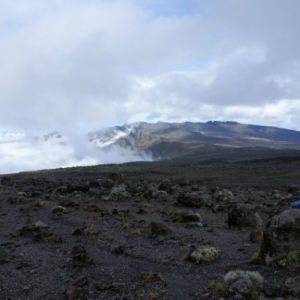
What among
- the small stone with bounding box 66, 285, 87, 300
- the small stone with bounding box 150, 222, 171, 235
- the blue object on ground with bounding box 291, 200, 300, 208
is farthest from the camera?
the small stone with bounding box 150, 222, 171, 235

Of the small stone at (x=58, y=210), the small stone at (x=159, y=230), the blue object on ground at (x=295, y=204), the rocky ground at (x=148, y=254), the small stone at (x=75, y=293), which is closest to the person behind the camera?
the small stone at (x=75, y=293)

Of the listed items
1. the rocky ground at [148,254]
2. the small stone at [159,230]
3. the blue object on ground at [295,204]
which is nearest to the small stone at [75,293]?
the rocky ground at [148,254]

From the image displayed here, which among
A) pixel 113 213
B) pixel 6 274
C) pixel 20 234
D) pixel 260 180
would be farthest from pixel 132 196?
pixel 260 180

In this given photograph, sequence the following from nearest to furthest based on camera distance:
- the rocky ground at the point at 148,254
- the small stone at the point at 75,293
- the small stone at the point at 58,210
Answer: the small stone at the point at 75,293, the rocky ground at the point at 148,254, the small stone at the point at 58,210

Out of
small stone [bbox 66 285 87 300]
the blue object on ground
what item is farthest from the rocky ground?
the blue object on ground

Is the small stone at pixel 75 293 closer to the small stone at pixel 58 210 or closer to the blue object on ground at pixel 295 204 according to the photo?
the blue object on ground at pixel 295 204

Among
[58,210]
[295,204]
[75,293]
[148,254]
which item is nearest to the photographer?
[75,293]

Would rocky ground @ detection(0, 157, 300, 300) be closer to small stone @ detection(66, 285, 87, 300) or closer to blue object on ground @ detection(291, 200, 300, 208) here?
small stone @ detection(66, 285, 87, 300)

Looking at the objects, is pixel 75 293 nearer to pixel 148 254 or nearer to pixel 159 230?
pixel 148 254

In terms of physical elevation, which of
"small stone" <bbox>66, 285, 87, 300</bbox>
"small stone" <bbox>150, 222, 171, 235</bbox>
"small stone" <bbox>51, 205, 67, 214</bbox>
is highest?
"small stone" <bbox>51, 205, 67, 214</bbox>

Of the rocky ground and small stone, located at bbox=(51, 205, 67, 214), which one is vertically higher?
small stone, located at bbox=(51, 205, 67, 214)

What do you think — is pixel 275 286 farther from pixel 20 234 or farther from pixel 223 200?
pixel 223 200

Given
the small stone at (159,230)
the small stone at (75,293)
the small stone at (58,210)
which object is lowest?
the small stone at (75,293)

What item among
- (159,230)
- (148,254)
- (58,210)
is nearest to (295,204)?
(148,254)
